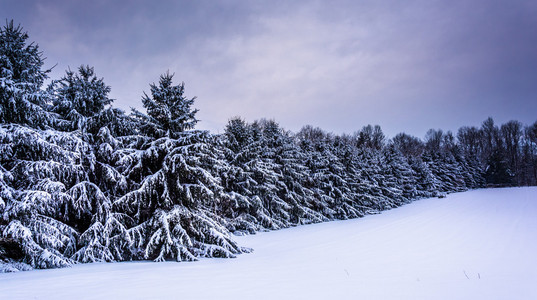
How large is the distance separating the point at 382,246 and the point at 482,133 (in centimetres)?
8503

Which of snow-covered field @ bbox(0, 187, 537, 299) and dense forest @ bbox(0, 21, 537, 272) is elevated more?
dense forest @ bbox(0, 21, 537, 272)

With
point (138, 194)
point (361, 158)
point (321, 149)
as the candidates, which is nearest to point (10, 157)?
point (138, 194)

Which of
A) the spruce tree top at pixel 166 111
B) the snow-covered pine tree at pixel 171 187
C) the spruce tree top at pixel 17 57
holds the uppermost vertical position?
the spruce tree top at pixel 17 57

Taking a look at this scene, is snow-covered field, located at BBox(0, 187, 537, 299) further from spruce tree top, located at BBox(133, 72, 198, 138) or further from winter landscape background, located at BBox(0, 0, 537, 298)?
spruce tree top, located at BBox(133, 72, 198, 138)

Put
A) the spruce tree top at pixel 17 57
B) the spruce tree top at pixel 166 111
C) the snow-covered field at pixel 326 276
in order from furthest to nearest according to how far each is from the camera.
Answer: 1. the spruce tree top at pixel 166 111
2. the spruce tree top at pixel 17 57
3. the snow-covered field at pixel 326 276

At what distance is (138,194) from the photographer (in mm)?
9992

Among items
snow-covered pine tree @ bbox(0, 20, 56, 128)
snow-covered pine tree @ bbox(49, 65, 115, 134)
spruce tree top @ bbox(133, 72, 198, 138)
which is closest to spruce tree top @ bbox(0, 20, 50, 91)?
snow-covered pine tree @ bbox(0, 20, 56, 128)

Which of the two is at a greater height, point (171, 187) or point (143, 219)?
point (171, 187)

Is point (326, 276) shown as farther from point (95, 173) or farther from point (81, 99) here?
point (81, 99)

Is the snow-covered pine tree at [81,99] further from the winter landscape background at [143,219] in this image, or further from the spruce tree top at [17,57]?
the spruce tree top at [17,57]

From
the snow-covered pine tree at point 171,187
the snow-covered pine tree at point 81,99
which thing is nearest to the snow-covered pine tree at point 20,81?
the snow-covered pine tree at point 81,99

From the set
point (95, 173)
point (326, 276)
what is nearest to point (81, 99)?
point (95, 173)

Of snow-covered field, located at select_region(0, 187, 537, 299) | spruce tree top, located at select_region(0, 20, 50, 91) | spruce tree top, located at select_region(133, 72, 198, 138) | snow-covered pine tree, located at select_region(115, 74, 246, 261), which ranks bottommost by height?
snow-covered field, located at select_region(0, 187, 537, 299)

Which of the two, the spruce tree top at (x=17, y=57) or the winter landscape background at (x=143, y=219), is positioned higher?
the spruce tree top at (x=17, y=57)
